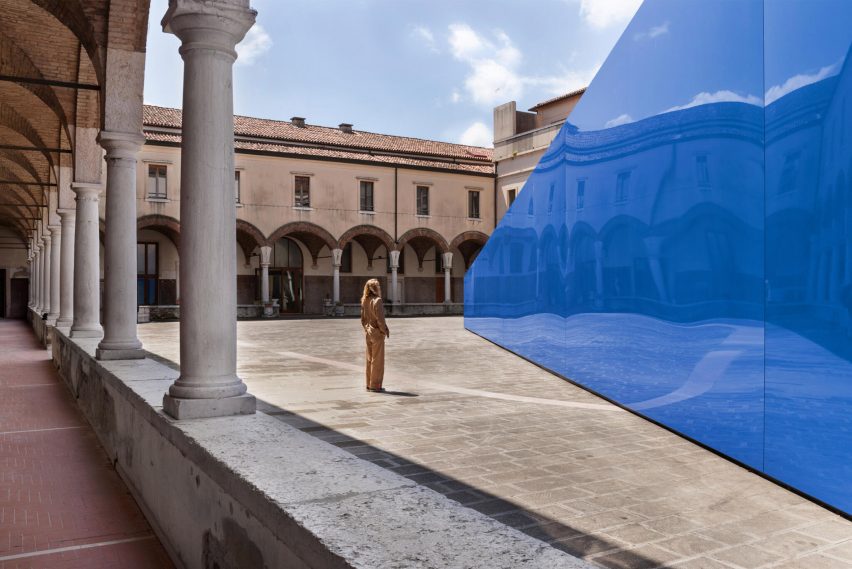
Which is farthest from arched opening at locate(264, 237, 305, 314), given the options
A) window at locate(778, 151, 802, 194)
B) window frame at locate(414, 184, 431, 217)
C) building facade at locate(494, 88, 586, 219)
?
window at locate(778, 151, 802, 194)

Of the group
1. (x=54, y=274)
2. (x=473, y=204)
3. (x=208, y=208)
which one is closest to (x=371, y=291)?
(x=208, y=208)

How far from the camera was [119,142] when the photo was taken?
284 inches

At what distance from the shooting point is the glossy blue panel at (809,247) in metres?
4.01

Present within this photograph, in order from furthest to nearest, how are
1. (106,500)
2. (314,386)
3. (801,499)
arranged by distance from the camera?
(314,386)
(106,500)
(801,499)

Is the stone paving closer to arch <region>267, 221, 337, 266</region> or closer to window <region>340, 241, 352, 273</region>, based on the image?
arch <region>267, 221, 337, 266</region>

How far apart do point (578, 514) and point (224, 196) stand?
2.65m

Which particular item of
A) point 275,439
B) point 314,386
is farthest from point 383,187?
point 275,439

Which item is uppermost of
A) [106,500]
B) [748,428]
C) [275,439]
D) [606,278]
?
[606,278]

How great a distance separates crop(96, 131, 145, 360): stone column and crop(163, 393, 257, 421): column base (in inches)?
141

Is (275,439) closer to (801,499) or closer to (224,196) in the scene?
(224,196)

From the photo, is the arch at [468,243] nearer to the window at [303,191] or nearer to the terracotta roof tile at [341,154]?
the terracotta roof tile at [341,154]

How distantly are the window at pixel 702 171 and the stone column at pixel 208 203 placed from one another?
144 inches

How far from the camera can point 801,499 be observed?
4305mm

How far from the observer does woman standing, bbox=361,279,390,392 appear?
8.02m
